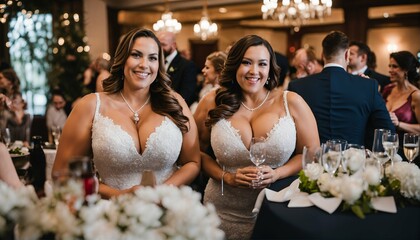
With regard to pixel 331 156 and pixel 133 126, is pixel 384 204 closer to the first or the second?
pixel 331 156

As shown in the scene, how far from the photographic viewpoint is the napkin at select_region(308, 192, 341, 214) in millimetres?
1936

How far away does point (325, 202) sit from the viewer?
6.50ft

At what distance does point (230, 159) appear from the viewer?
112 inches

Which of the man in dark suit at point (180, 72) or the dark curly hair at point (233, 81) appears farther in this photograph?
the man in dark suit at point (180, 72)

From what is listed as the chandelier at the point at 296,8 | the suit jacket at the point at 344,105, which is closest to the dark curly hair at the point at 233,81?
the suit jacket at the point at 344,105

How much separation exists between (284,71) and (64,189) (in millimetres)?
4772

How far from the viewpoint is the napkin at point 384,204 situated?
1.92 meters

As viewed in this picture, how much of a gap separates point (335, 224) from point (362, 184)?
0.21m

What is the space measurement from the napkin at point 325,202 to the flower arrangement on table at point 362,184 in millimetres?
19

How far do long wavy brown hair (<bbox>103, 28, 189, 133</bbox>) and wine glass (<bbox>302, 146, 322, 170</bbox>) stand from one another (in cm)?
81

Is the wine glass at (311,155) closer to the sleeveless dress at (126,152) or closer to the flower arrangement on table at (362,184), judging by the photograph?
the flower arrangement on table at (362,184)

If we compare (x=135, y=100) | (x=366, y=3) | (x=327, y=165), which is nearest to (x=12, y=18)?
(x=366, y=3)

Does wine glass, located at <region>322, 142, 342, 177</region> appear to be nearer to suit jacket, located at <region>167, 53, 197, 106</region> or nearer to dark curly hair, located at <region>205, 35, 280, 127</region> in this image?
dark curly hair, located at <region>205, 35, 280, 127</region>

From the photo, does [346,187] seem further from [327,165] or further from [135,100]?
[135,100]
